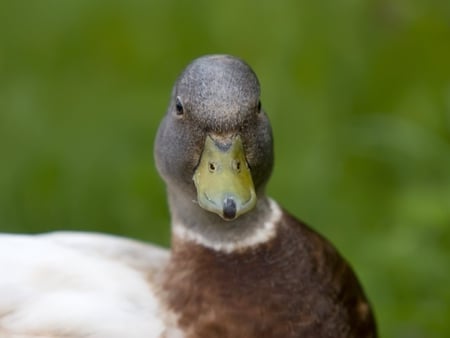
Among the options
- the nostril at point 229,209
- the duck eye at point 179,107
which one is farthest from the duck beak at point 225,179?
the duck eye at point 179,107

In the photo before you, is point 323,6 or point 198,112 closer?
point 198,112

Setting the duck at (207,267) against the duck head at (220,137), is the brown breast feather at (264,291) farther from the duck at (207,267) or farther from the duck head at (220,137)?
the duck head at (220,137)

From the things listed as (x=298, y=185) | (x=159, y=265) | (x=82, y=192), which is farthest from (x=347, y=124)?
(x=159, y=265)

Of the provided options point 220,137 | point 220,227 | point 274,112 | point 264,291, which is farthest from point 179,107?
point 274,112

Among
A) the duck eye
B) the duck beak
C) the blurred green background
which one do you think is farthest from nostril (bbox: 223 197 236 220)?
the blurred green background

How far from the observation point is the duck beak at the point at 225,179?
2687 mm

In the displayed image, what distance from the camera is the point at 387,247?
4039 millimetres

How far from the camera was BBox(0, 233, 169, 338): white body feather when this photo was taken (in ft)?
9.39

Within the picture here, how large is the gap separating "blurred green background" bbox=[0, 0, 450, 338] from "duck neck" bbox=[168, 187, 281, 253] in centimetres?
101

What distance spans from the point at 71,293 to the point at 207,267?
0.94ft

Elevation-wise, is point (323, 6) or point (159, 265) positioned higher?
point (323, 6)

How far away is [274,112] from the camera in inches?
177

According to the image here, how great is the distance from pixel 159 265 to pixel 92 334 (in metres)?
0.38

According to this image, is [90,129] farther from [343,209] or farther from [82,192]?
[343,209]
